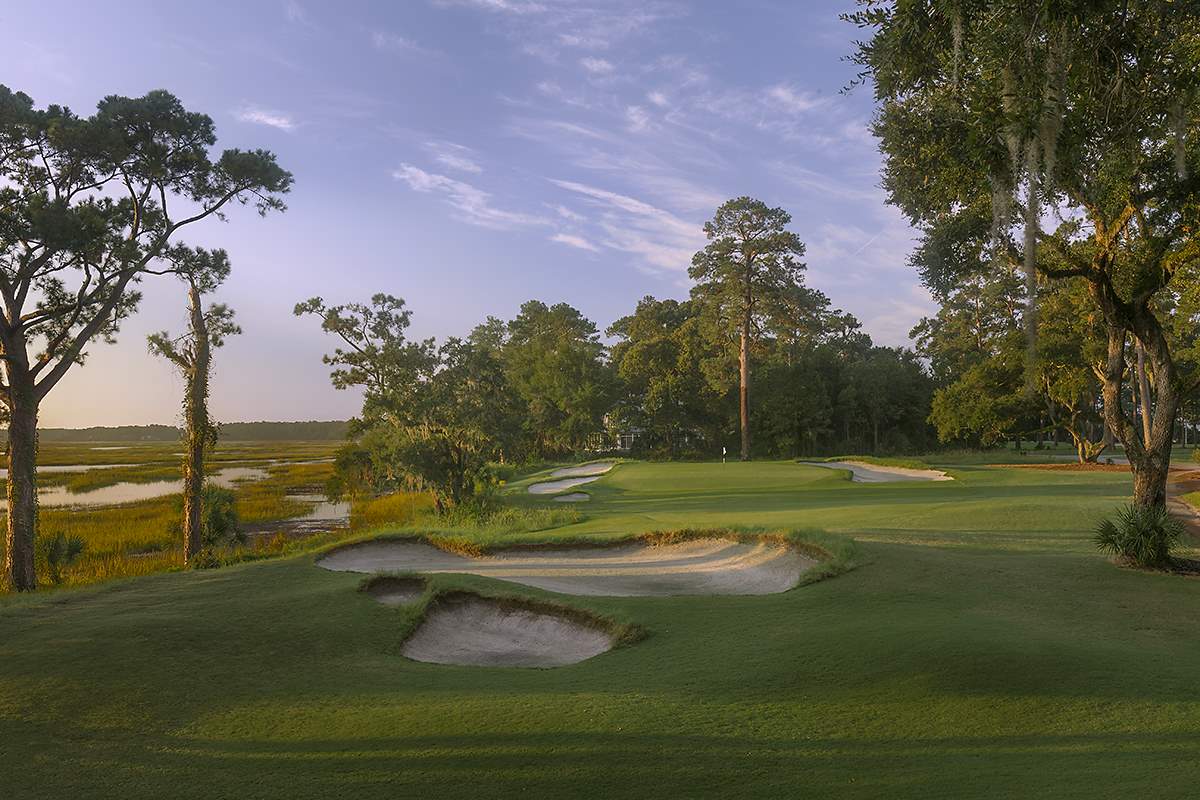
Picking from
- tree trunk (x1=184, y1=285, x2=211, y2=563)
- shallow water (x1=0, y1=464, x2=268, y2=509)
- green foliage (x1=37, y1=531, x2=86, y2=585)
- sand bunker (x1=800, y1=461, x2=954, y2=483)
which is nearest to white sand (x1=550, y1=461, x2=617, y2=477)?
sand bunker (x1=800, y1=461, x2=954, y2=483)

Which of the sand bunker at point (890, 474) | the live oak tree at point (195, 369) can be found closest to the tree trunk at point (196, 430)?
the live oak tree at point (195, 369)

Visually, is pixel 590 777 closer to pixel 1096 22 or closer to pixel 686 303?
pixel 1096 22

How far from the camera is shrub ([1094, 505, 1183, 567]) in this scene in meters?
11.3

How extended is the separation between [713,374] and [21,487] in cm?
4867

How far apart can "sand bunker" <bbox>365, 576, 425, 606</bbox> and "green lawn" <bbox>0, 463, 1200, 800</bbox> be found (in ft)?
3.52

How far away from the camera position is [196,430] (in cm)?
2080

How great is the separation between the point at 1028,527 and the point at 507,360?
63.4 m

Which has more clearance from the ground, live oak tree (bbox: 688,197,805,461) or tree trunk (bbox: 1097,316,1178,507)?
live oak tree (bbox: 688,197,805,461)

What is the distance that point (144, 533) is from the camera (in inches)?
1000

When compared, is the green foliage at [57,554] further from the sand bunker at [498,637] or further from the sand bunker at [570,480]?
the sand bunker at [570,480]

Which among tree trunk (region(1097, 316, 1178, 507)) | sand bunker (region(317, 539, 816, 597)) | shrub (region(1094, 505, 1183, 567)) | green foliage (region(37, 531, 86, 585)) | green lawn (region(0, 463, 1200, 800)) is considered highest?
tree trunk (region(1097, 316, 1178, 507))

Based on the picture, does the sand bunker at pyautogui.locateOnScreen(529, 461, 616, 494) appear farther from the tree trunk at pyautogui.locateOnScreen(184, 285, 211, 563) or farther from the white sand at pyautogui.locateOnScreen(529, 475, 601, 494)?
the tree trunk at pyautogui.locateOnScreen(184, 285, 211, 563)

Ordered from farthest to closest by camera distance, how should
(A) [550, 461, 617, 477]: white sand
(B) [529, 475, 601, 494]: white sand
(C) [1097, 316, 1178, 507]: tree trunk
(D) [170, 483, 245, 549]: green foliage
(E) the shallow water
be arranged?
1. (A) [550, 461, 617, 477]: white sand
2. (E) the shallow water
3. (B) [529, 475, 601, 494]: white sand
4. (D) [170, 483, 245, 549]: green foliage
5. (C) [1097, 316, 1178, 507]: tree trunk

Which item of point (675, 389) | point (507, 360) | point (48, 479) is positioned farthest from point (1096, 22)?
point (507, 360)
